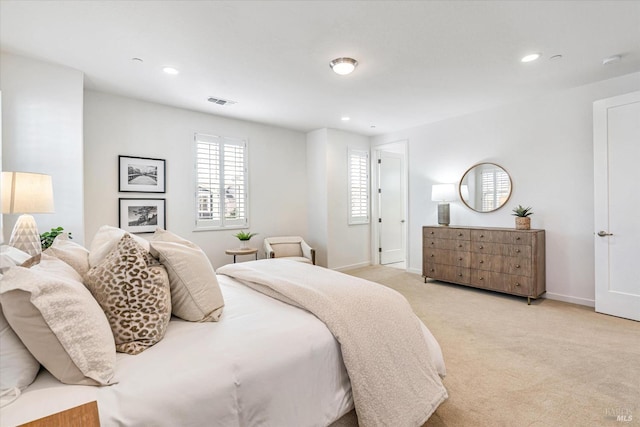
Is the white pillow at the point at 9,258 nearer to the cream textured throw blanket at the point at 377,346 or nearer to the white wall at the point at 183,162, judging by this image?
the cream textured throw blanket at the point at 377,346

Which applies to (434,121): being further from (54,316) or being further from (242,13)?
(54,316)

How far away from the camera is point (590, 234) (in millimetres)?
3541

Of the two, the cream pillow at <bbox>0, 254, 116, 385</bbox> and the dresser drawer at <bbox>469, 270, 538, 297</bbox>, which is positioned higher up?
the cream pillow at <bbox>0, 254, 116, 385</bbox>

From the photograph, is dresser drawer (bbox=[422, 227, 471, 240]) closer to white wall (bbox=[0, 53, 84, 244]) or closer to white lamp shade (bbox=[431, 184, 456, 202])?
white lamp shade (bbox=[431, 184, 456, 202])

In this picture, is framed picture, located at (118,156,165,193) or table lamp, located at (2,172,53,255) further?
framed picture, located at (118,156,165,193)

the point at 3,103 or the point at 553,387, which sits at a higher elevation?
the point at 3,103

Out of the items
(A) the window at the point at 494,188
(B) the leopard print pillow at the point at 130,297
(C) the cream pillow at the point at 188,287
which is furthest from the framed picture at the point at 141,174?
(A) the window at the point at 494,188

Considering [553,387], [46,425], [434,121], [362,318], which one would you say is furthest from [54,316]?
[434,121]

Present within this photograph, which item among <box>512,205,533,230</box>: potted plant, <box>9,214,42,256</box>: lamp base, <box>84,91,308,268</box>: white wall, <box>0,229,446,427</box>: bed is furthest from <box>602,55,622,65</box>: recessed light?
<box>9,214,42,256</box>: lamp base

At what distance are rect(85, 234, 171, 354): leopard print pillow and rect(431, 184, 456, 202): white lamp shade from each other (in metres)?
4.28

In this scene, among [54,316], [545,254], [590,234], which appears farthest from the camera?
[545,254]

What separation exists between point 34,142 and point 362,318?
11.4 feet

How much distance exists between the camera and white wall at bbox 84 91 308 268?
3.69m

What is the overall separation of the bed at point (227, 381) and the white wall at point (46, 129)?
2.47 meters
